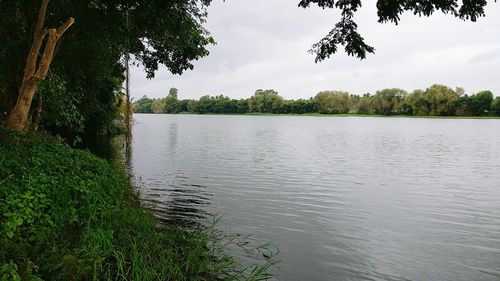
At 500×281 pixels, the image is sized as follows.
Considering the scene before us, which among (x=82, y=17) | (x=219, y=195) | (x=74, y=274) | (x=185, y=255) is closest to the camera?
(x=74, y=274)

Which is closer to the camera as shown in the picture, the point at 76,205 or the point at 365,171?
the point at 76,205

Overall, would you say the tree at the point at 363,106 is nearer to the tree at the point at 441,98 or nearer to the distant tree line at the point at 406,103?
the distant tree line at the point at 406,103

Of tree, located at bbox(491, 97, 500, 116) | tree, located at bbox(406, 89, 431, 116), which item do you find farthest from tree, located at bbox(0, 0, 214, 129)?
tree, located at bbox(491, 97, 500, 116)

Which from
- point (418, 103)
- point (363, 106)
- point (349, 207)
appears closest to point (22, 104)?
point (349, 207)

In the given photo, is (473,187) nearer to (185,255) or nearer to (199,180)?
(199,180)

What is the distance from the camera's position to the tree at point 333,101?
570ft

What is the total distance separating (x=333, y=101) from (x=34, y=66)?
564 ft

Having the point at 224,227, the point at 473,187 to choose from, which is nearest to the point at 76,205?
the point at 224,227

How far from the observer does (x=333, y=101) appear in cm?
17500

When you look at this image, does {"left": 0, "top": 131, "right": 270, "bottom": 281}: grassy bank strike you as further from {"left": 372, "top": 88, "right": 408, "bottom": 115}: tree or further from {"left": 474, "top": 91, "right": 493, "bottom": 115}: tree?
{"left": 474, "top": 91, "right": 493, "bottom": 115}: tree

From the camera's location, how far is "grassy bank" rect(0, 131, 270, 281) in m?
6.00

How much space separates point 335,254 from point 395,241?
2417 millimetres

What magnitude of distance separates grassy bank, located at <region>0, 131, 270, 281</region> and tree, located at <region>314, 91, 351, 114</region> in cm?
17072

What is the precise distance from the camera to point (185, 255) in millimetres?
8062
